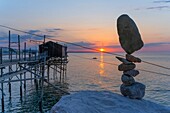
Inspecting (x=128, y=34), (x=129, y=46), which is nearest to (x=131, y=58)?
(x=129, y=46)

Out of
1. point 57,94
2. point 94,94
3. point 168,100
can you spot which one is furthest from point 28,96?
point 94,94

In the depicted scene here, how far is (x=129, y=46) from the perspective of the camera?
494 inches

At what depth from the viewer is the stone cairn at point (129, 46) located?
1242cm

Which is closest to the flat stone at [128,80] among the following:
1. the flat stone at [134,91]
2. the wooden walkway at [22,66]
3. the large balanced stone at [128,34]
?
the flat stone at [134,91]

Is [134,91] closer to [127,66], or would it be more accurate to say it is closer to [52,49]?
[127,66]

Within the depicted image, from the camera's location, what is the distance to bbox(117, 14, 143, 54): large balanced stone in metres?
12.4

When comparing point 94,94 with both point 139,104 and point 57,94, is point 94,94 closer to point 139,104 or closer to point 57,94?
point 139,104

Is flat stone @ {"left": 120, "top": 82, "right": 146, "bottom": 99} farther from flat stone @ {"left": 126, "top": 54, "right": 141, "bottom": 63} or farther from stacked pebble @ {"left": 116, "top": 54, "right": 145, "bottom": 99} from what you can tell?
flat stone @ {"left": 126, "top": 54, "right": 141, "bottom": 63}

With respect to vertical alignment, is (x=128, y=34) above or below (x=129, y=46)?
above

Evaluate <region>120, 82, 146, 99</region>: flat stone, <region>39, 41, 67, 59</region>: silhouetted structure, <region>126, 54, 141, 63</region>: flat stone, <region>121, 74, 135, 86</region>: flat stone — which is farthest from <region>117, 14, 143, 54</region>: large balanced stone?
<region>39, 41, 67, 59</region>: silhouetted structure

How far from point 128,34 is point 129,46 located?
1.83 feet

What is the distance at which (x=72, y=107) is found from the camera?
1039 centimetres

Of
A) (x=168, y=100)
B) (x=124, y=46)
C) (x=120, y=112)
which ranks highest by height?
(x=124, y=46)

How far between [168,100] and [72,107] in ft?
79.6
